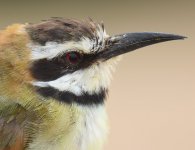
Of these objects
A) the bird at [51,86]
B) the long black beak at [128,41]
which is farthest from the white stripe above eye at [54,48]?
the long black beak at [128,41]

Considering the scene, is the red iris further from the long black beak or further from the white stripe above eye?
the long black beak

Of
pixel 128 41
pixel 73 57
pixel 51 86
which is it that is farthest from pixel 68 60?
pixel 128 41

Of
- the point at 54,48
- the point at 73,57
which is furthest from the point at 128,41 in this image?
the point at 54,48

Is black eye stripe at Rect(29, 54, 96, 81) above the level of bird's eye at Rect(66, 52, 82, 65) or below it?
below

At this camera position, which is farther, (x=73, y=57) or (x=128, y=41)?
(x=128, y=41)

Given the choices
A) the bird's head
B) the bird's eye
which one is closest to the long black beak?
the bird's head

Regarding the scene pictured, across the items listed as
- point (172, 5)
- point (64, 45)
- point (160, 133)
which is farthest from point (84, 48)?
point (172, 5)

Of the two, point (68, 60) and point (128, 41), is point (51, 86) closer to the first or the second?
point (68, 60)

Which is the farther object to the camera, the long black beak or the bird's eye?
the long black beak

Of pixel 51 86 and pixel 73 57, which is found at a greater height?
pixel 73 57
